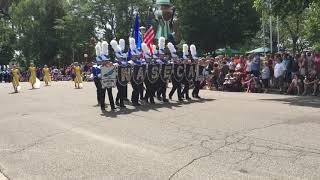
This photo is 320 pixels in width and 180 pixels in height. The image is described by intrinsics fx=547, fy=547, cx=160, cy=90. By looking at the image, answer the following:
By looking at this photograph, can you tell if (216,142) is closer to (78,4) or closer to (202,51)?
(202,51)

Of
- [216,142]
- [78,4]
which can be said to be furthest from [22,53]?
[216,142]

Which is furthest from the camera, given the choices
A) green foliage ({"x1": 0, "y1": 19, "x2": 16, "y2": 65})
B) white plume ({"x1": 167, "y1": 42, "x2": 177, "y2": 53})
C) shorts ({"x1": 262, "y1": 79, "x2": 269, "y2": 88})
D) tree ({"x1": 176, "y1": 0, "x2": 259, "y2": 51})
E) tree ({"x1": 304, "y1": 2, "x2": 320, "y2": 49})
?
green foliage ({"x1": 0, "y1": 19, "x2": 16, "y2": 65})

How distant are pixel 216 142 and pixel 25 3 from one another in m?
56.6

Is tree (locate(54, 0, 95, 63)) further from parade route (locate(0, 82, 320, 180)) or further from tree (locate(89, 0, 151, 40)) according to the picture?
parade route (locate(0, 82, 320, 180))

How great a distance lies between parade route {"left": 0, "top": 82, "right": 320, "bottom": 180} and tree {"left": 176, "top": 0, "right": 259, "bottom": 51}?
24687mm

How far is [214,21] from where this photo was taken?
1592 inches

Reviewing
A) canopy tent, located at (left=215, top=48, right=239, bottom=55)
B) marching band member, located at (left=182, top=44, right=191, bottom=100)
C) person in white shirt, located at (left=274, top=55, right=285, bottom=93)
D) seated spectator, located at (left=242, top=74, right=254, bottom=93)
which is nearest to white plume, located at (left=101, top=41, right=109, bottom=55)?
marching band member, located at (left=182, top=44, right=191, bottom=100)

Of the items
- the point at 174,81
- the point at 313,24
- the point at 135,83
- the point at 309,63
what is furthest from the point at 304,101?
the point at 313,24

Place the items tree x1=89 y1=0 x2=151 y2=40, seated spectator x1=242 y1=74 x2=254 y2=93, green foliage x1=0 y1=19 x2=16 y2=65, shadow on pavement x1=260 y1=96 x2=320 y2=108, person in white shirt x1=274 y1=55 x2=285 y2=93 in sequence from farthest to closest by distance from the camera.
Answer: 1. green foliage x1=0 y1=19 x2=16 y2=65
2. tree x1=89 y1=0 x2=151 y2=40
3. seated spectator x1=242 y1=74 x2=254 y2=93
4. person in white shirt x1=274 y1=55 x2=285 y2=93
5. shadow on pavement x1=260 y1=96 x2=320 y2=108

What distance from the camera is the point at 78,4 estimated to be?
57.1 meters

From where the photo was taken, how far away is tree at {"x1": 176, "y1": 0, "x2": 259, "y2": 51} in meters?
40.6

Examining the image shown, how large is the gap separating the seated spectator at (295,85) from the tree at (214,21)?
787 inches

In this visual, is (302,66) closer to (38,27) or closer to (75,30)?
(75,30)

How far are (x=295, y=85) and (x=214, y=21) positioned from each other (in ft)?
66.3
